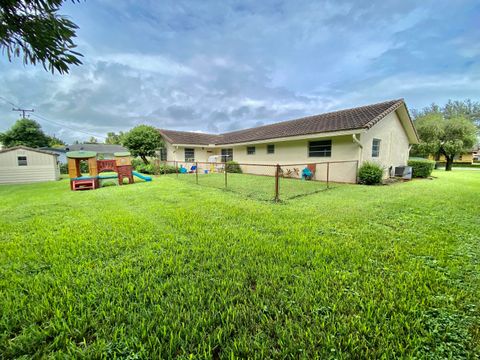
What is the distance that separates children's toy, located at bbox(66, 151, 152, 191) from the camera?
9.73 metres

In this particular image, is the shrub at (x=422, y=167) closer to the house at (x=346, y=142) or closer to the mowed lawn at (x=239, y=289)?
the house at (x=346, y=142)

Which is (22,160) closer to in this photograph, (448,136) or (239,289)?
(239,289)

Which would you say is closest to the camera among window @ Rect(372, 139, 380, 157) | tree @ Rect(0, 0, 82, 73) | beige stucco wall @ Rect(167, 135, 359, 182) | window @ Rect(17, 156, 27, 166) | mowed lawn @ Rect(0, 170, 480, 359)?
mowed lawn @ Rect(0, 170, 480, 359)

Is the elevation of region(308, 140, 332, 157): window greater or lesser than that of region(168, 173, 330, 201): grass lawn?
greater

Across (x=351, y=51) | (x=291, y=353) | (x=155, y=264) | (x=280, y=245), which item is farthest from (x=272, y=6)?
(x=291, y=353)

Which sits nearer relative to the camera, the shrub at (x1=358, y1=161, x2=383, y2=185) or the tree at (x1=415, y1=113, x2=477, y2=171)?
the shrub at (x1=358, y1=161, x2=383, y2=185)

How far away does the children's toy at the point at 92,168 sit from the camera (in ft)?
31.9

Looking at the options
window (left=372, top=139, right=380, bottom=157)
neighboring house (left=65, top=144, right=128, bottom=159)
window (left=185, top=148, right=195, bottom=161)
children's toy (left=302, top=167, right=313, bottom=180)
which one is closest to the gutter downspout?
window (left=372, top=139, right=380, bottom=157)

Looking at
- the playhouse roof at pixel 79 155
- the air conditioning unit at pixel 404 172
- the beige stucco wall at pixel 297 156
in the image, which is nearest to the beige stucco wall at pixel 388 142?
the air conditioning unit at pixel 404 172

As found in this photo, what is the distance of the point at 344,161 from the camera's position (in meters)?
10.9

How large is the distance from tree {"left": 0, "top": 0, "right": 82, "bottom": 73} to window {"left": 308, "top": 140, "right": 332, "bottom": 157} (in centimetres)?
1227

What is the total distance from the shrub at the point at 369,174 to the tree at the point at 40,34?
39.4 ft

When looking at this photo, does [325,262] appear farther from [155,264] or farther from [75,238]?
[75,238]

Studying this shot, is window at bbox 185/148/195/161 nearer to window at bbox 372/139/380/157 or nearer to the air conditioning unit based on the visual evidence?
window at bbox 372/139/380/157
